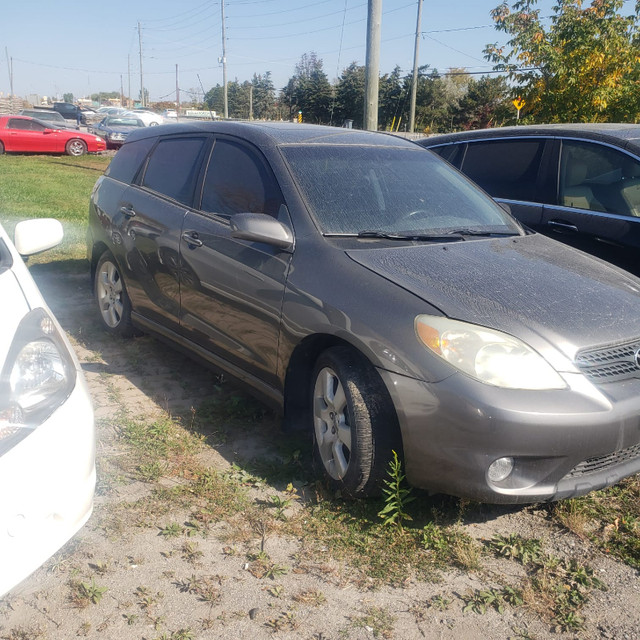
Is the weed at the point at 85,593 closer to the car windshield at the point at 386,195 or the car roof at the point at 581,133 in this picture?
the car windshield at the point at 386,195

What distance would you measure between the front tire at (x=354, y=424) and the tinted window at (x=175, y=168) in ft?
5.88

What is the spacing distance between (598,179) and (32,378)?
13.8 ft

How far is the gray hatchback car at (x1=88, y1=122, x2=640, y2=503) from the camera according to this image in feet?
9.02

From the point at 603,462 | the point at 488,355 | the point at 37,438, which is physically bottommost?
the point at 603,462

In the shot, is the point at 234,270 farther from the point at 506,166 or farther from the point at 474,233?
the point at 506,166

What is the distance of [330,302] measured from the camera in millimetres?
3199

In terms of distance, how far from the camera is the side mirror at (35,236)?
3381mm

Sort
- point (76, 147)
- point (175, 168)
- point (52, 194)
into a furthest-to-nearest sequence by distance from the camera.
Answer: point (76, 147) → point (52, 194) → point (175, 168)

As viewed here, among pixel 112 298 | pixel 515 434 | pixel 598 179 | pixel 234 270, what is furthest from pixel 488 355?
pixel 112 298

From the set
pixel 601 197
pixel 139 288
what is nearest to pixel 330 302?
pixel 139 288

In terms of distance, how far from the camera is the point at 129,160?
5.36 m

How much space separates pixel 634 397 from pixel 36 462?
2203 mm

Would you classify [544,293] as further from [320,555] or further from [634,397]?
[320,555]

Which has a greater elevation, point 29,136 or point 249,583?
point 29,136
